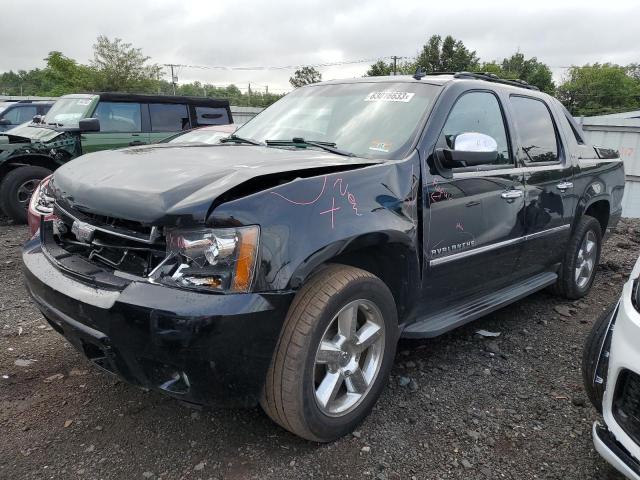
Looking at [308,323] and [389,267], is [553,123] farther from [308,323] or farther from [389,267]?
[308,323]

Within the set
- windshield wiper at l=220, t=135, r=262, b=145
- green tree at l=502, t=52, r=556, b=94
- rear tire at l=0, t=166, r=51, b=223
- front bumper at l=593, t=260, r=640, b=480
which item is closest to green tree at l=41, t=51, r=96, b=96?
rear tire at l=0, t=166, r=51, b=223

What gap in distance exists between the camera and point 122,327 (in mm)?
2008

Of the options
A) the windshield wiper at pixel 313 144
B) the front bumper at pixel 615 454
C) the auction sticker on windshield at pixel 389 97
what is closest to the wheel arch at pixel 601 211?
the auction sticker on windshield at pixel 389 97

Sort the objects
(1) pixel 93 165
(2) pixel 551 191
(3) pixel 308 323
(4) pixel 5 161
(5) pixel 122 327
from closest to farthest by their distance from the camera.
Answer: (5) pixel 122 327 < (3) pixel 308 323 < (1) pixel 93 165 < (2) pixel 551 191 < (4) pixel 5 161

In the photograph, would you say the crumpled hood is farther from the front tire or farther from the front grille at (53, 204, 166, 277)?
the front tire

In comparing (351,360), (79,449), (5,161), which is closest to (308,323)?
(351,360)

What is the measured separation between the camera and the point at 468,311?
3.24 m

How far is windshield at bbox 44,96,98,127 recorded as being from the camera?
8.05 m

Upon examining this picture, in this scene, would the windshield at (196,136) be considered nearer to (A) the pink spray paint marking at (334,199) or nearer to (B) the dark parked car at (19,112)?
(A) the pink spray paint marking at (334,199)

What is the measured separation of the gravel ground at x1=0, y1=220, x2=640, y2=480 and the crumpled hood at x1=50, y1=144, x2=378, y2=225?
3.65 ft

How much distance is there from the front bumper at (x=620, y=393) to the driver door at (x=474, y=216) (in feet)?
3.35

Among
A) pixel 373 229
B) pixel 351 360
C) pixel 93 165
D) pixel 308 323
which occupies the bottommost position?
pixel 351 360

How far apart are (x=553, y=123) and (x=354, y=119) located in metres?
1.92

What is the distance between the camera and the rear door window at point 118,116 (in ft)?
26.8
